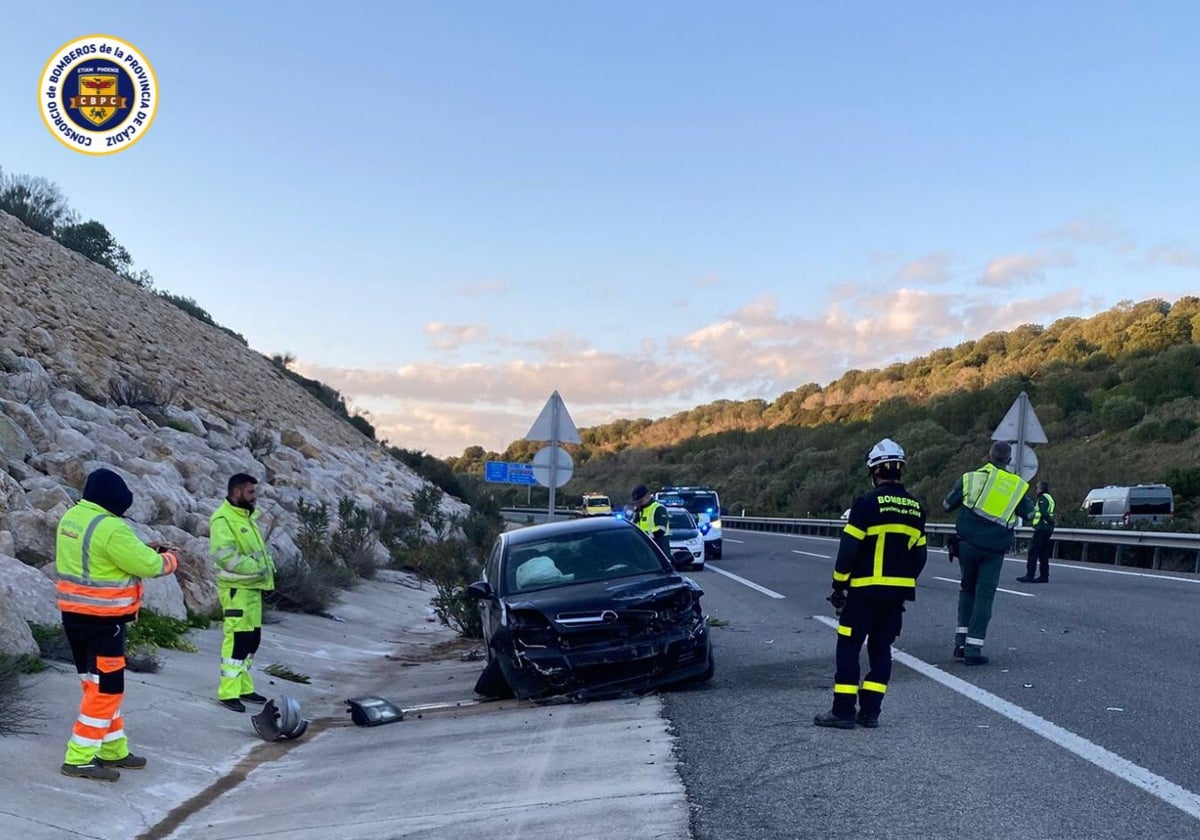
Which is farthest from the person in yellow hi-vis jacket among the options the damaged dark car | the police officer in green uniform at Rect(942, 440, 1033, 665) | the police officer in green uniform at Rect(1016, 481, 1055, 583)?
the police officer in green uniform at Rect(1016, 481, 1055, 583)

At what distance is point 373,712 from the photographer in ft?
31.4

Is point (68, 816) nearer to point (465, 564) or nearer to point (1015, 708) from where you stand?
point (1015, 708)

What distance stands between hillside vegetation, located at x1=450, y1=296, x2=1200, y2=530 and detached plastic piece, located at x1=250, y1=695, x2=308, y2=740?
25701 mm

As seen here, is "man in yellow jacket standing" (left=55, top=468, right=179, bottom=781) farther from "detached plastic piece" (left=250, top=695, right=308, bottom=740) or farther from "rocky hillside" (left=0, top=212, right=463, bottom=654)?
"rocky hillside" (left=0, top=212, right=463, bottom=654)

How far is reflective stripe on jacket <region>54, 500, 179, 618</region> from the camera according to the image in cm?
723

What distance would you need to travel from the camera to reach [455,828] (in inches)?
233

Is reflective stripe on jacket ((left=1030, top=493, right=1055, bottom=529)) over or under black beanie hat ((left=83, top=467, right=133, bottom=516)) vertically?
over

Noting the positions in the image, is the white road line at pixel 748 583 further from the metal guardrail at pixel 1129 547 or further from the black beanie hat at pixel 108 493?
the black beanie hat at pixel 108 493

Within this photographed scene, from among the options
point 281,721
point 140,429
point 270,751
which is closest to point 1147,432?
point 140,429

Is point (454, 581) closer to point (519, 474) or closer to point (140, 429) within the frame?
point (140, 429)

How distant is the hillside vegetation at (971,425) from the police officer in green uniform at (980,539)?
2135 centimetres

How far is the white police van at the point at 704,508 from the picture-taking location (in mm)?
30500

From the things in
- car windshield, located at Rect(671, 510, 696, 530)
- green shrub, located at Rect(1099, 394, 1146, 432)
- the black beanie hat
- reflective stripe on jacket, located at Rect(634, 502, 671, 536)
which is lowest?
car windshield, located at Rect(671, 510, 696, 530)

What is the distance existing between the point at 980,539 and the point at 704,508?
23799mm
